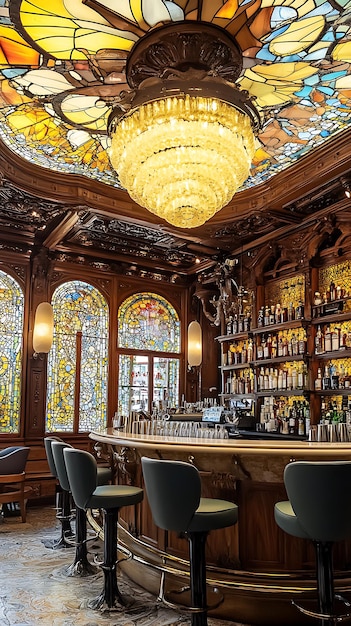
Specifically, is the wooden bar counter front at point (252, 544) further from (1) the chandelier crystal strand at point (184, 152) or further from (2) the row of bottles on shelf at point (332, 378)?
(2) the row of bottles on shelf at point (332, 378)

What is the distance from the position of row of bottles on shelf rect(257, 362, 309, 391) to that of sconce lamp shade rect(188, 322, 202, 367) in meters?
1.42

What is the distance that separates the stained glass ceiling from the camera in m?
3.34

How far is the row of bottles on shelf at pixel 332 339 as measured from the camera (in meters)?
5.90

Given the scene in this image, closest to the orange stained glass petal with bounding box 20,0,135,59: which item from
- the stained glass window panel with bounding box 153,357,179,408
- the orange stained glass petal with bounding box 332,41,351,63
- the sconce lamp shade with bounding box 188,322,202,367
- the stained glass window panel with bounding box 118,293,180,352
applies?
the orange stained glass petal with bounding box 332,41,351,63

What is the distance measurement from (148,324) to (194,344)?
1.07 metres

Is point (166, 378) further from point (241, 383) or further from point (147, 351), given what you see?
point (241, 383)

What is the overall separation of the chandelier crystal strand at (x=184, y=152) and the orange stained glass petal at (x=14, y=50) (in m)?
0.78

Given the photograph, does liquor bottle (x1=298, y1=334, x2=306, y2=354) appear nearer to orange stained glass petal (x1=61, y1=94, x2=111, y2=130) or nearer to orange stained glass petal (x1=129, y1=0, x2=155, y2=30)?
orange stained glass petal (x1=61, y1=94, x2=111, y2=130)

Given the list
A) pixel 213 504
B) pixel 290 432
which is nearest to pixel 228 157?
pixel 213 504

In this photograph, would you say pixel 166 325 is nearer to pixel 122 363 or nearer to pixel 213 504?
pixel 122 363

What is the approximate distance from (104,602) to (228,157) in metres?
3.26

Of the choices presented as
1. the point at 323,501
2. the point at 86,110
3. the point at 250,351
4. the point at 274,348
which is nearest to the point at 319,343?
the point at 274,348

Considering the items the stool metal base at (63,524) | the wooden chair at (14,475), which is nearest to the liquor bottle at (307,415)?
the stool metal base at (63,524)

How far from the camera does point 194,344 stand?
8445 mm
